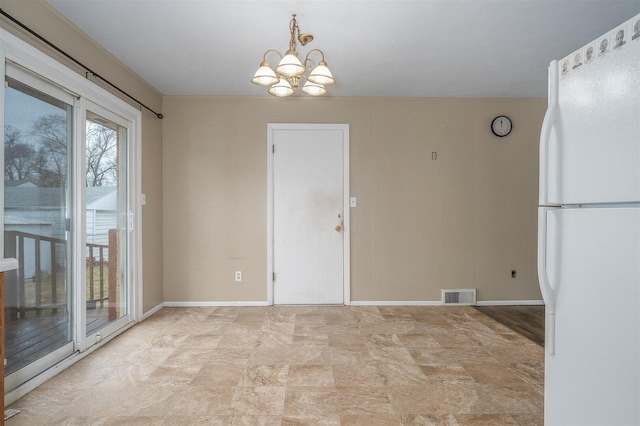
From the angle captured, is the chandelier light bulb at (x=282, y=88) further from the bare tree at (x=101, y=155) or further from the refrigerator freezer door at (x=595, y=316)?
the refrigerator freezer door at (x=595, y=316)

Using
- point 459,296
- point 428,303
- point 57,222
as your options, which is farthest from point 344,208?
point 57,222

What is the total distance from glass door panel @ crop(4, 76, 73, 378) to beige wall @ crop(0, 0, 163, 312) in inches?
13.5

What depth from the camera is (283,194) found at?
4117 mm

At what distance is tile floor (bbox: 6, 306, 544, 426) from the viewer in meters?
1.92

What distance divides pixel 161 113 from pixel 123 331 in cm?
241

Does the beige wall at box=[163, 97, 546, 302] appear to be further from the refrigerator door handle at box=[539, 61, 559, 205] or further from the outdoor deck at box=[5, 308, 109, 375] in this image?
the refrigerator door handle at box=[539, 61, 559, 205]

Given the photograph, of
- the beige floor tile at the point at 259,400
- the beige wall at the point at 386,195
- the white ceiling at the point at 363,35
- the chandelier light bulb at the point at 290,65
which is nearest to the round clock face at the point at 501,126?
the beige wall at the point at 386,195

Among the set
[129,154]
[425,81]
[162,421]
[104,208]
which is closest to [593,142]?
[162,421]

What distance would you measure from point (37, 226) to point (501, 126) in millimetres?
4551

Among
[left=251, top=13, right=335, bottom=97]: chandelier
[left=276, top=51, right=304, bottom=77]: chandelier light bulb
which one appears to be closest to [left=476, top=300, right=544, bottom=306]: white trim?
[left=251, top=13, right=335, bottom=97]: chandelier

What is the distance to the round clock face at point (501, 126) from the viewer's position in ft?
13.6

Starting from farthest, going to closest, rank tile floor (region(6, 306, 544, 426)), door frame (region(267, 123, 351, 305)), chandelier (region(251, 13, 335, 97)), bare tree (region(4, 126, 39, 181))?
1. door frame (region(267, 123, 351, 305))
2. chandelier (region(251, 13, 335, 97))
3. bare tree (region(4, 126, 39, 181))
4. tile floor (region(6, 306, 544, 426))

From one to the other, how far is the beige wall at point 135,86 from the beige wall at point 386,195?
0.15m

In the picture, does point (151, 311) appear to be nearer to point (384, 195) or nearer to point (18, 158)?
point (18, 158)
